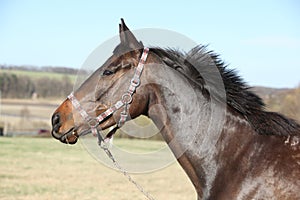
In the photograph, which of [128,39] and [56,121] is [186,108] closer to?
[128,39]

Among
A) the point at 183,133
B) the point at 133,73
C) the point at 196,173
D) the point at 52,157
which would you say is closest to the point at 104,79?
the point at 133,73

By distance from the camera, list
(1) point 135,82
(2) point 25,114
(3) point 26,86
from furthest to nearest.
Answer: (3) point 26,86
(2) point 25,114
(1) point 135,82

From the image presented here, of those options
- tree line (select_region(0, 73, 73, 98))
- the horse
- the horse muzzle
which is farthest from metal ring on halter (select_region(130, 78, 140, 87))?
tree line (select_region(0, 73, 73, 98))

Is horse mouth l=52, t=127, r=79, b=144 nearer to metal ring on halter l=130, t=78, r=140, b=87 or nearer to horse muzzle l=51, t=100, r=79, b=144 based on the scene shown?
horse muzzle l=51, t=100, r=79, b=144

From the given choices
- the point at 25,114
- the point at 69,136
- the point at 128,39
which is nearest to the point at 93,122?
the point at 69,136

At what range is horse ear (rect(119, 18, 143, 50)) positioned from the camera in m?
4.99

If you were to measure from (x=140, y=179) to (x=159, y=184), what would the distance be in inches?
55.8

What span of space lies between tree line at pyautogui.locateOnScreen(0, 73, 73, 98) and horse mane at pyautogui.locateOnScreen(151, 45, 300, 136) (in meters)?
60.6

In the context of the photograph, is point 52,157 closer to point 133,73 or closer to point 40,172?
point 40,172

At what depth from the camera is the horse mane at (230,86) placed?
4.80m

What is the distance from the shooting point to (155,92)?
16.2 feet

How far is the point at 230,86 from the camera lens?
4965mm

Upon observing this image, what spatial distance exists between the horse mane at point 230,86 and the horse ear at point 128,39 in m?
0.20

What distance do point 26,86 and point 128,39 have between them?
220 ft
